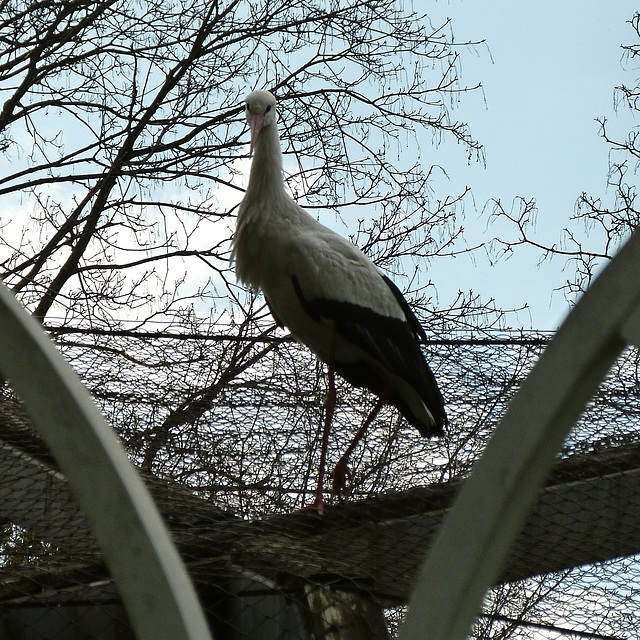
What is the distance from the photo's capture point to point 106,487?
0.98 meters

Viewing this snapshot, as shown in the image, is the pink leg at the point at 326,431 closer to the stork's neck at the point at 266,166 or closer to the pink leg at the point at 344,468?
the pink leg at the point at 344,468

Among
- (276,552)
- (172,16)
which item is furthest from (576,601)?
(172,16)

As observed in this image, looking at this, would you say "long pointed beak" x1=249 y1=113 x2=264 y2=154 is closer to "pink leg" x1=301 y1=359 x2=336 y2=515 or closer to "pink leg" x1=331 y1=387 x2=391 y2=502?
"pink leg" x1=301 y1=359 x2=336 y2=515

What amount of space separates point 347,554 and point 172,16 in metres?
4.38

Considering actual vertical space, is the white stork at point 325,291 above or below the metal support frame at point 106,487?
above

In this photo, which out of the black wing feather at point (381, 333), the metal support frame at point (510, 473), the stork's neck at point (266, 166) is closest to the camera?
the metal support frame at point (510, 473)

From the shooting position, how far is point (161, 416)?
3.30 m

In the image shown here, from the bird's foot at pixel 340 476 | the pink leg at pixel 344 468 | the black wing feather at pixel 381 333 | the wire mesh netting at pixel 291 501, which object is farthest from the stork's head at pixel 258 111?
the bird's foot at pixel 340 476

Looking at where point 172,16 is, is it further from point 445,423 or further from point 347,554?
point 347,554

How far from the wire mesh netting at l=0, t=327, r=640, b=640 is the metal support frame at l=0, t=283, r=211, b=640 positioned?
1309 millimetres

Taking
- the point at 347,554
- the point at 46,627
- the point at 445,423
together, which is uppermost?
the point at 445,423

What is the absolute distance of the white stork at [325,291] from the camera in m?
3.84

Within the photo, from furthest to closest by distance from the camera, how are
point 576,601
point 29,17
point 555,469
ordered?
1. point 29,17
2. point 576,601
3. point 555,469

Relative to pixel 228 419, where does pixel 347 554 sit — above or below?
below
